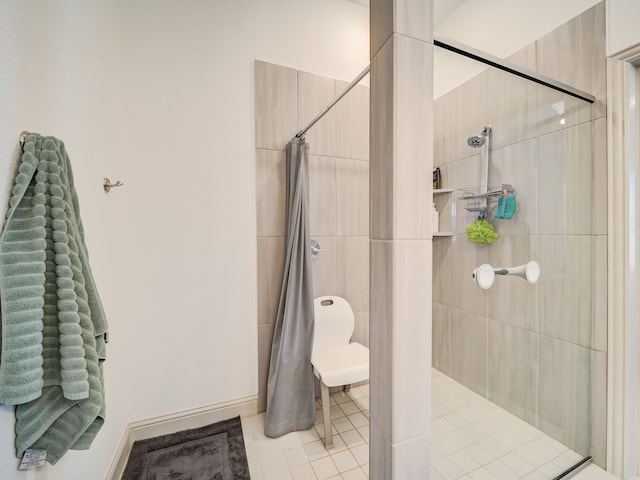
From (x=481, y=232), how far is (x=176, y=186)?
5.62 feet

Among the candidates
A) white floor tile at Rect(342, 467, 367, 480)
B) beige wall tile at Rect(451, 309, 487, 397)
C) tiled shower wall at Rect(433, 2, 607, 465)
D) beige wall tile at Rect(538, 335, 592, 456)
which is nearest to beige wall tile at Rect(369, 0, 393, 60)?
tiled shower wall at Rect(433, 2, 607, 465)

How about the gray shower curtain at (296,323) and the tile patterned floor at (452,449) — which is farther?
the gray shower curtain at (296,323)

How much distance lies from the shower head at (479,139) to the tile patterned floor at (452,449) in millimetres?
1059

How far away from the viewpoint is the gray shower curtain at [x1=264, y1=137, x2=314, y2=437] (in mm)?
Result: 1630

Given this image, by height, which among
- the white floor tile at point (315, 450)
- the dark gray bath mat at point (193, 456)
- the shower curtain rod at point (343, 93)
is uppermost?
the shower curtain rod at point (343, 93)

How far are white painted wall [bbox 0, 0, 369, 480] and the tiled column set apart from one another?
47.0 inches

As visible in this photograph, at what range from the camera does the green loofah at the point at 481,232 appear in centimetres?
124

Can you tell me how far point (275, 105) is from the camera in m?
1.80

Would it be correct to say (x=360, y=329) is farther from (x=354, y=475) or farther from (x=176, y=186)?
(x=176, y=186)

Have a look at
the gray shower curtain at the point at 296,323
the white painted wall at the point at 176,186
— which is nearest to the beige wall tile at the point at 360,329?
the gray shower curtain at the point at 296,323

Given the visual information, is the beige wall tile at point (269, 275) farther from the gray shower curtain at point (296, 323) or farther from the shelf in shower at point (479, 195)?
the shelf in shower at point (479, 195)

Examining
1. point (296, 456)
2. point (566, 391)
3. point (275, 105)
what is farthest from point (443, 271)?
point (275, 105)

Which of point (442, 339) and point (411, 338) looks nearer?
point (411, 338)

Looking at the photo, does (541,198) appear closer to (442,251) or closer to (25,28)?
(442,251)
